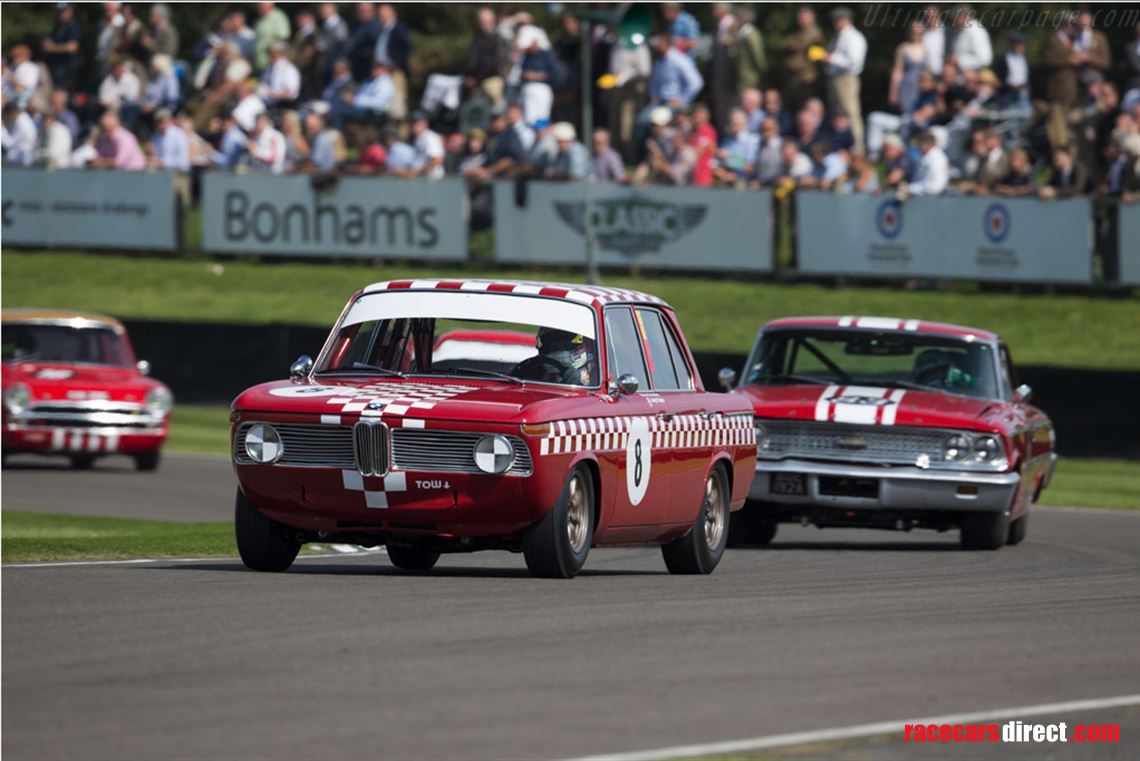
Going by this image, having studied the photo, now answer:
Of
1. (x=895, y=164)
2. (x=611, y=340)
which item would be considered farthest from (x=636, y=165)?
(x=611, y=340)

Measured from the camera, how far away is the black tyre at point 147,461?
22.7 metres

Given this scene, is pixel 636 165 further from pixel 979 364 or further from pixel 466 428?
pixel 466 428

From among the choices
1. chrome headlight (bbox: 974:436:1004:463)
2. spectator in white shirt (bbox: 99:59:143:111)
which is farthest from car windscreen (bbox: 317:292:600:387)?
spectator in white shirt (bbox: 99:59:143:111)

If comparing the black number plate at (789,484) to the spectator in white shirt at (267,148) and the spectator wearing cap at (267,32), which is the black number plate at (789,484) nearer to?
the spectator in white shirt at (267,148)

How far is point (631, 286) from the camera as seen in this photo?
1111 inches

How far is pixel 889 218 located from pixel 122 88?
1321 cm

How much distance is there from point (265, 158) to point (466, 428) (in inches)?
857

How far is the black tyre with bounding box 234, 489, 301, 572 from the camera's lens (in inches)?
432

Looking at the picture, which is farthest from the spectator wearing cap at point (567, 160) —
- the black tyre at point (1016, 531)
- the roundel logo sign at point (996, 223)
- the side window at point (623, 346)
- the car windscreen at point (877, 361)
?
the side window at point (623, 346)

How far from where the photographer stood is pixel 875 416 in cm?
1493

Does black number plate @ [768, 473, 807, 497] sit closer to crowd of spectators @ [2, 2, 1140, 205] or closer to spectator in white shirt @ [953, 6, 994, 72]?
crowd of spectators @ [2, 2, 1140, 205]

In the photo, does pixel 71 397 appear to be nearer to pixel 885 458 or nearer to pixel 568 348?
pixel 885 458

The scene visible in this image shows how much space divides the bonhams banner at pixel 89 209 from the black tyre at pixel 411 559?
784 inches

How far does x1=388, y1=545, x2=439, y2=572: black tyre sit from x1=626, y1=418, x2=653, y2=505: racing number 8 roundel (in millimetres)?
1262
